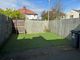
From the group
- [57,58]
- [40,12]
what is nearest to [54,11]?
[40,12]

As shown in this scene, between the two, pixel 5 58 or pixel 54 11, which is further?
pixel 54 11

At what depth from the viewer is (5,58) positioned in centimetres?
798

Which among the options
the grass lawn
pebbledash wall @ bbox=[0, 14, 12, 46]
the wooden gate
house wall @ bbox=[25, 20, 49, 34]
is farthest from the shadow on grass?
house wall @ bbox=[25, 20, 49, 34]

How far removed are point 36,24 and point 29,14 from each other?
35.2 m

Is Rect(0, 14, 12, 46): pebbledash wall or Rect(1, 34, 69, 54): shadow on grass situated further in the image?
Rect(0, 14, 12, 46): pebbledash wall

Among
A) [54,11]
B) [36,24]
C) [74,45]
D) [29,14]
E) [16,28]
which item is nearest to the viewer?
[74,45]

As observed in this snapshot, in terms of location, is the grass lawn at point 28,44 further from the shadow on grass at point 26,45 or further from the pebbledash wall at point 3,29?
the pebbledash wall at point 3,29

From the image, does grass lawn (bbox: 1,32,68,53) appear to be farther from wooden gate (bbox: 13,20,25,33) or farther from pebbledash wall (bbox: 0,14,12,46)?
wooden gate (bbox: 13,20,25,33)

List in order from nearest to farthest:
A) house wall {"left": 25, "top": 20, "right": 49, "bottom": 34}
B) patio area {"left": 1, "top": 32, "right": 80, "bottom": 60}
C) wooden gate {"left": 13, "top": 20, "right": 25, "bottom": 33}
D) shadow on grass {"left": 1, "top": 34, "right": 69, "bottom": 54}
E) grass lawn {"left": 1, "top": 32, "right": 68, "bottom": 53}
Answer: patio area {"left": 1, "top": 32, "right": 80, "bottom": 60} → shadow on grass {"left": 1, "top": 34, "right": 69, "bottom": 54} → grass lawn {"left": 1, "top": 32, "right": 68, "bottom": 53} → wooden gate {"left": 13, "top": 20, "right": 25, "bottom": 33} → house wall {"left": 25, "top": 20, "right": 49, "bottom": 34}

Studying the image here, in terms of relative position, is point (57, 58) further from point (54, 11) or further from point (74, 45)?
point (54, 11)

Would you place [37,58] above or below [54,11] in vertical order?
below

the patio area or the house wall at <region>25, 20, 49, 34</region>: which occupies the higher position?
the house wall at <region>25, 20, 49, 34</region>

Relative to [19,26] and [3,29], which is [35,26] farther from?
[3,29]

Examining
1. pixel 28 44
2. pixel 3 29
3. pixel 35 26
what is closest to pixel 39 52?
pixel 28 44
